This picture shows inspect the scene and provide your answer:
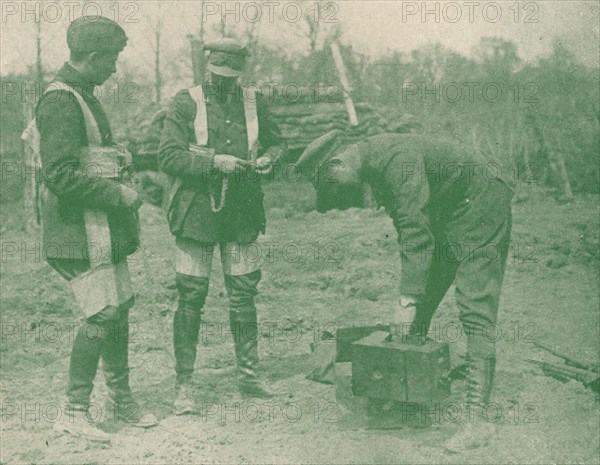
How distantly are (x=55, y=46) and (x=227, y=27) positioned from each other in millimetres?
3892

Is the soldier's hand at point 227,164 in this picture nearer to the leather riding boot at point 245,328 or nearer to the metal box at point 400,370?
the leather riding boot at point 245,328

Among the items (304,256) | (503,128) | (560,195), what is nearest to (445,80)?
(503,128)

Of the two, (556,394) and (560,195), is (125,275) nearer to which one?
(556,394)

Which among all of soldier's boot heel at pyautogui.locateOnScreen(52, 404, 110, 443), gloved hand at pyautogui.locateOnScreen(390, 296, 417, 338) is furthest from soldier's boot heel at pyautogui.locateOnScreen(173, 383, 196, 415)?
gloved hand at pyautogui.locateOnScreen(390, 296, 417, 338)

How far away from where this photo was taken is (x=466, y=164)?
13.5 feet

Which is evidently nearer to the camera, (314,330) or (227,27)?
(314,330)

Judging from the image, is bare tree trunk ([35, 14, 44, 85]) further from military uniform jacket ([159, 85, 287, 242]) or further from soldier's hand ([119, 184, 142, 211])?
soldier's hand ([119, 184, 142, 211])

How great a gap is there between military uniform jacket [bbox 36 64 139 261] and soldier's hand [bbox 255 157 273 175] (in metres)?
0.88

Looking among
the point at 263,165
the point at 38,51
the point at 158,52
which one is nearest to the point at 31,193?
the point at 38,51

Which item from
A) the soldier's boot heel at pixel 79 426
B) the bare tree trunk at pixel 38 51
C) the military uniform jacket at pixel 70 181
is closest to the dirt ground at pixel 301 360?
the soldier's boot heel at pixel 79 426

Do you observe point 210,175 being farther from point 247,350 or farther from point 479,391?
point 479,391

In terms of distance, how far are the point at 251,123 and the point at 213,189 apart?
0.50 metres

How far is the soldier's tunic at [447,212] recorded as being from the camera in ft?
12.6

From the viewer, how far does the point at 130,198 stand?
13.0 ft
